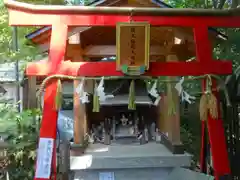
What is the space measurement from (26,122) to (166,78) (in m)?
3.59

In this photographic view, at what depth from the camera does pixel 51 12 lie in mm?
4457

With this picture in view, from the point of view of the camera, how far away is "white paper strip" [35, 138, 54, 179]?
421cm

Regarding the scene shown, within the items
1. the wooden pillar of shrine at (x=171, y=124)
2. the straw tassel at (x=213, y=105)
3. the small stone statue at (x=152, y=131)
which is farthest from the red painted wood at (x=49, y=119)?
the small stone statue at (x=152, y=131)

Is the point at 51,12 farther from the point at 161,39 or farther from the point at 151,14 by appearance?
the point at 161,39

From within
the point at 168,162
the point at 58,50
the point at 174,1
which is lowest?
the point at 168,162

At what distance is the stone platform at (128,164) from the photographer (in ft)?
19.4

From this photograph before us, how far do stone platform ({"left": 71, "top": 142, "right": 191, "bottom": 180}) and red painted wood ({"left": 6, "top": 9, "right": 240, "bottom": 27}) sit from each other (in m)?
2.56

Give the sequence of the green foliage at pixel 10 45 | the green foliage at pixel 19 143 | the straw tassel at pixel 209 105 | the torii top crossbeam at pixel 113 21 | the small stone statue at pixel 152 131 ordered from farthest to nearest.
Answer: the small stone statue at pixel 152 131 < the green foliage at pixel 10 45 < the green foliage at pixel 19 143 < the torii top crossbeam at pixel 113 21 < the straw tassel at pixel 209 105

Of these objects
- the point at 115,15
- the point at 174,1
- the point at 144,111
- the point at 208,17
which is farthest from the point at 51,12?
the point at 174,1

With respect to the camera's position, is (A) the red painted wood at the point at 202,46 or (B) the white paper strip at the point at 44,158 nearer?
(B) the white paper strip at the point at 44,158

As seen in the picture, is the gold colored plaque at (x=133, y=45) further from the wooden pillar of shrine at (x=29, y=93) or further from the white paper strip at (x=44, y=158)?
the wooden pillar of shrine at (x=29, y=93)

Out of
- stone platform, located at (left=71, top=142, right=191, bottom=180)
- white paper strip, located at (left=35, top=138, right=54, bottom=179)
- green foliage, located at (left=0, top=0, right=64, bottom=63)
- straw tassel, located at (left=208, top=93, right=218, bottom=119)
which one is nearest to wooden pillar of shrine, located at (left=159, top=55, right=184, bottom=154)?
stone platform, located at (left=71, top=142, right=191, bottom=180)

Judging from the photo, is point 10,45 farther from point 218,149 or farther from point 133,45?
point 218,149

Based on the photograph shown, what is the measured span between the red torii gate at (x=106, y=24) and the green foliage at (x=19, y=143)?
261cm
